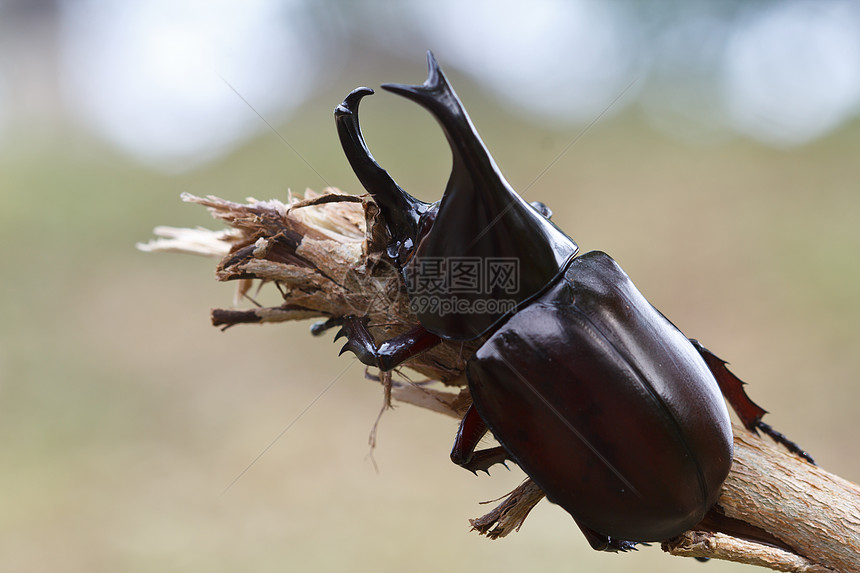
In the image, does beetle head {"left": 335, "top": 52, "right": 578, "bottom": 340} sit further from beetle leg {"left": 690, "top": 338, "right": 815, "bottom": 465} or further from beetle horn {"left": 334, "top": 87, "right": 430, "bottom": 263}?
beetle leg {"left": 690, "top": 338, "right": 815, "bottom": 465}

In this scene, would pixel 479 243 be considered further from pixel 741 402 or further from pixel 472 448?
pixel 741 402

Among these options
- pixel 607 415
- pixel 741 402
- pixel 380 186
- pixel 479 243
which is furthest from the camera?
pixel 741 402

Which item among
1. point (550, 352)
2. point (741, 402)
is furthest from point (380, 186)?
point (741, 402)

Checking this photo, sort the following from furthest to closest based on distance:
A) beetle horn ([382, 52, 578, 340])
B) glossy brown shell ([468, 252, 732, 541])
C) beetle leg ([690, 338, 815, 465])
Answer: beetle leg ([690, 338, 815, 465]) < beetle horn ([382, 52, 578, 340]) < glossy brown shell ([468, 252, 732, 541])

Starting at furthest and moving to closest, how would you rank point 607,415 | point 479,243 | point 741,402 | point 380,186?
point 741,402
point 380,186
point 479,243
point 607,415

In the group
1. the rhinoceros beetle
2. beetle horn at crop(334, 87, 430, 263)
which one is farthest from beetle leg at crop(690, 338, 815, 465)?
beetle horn at crop(334, 87, 430, 263)

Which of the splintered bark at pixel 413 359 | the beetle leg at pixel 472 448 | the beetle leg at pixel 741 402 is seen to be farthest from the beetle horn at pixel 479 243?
the beetle leg at pixel 741 402

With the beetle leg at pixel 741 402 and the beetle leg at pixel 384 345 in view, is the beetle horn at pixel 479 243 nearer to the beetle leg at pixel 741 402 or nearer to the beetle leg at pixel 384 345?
the beetle leg at pixel 384 345
